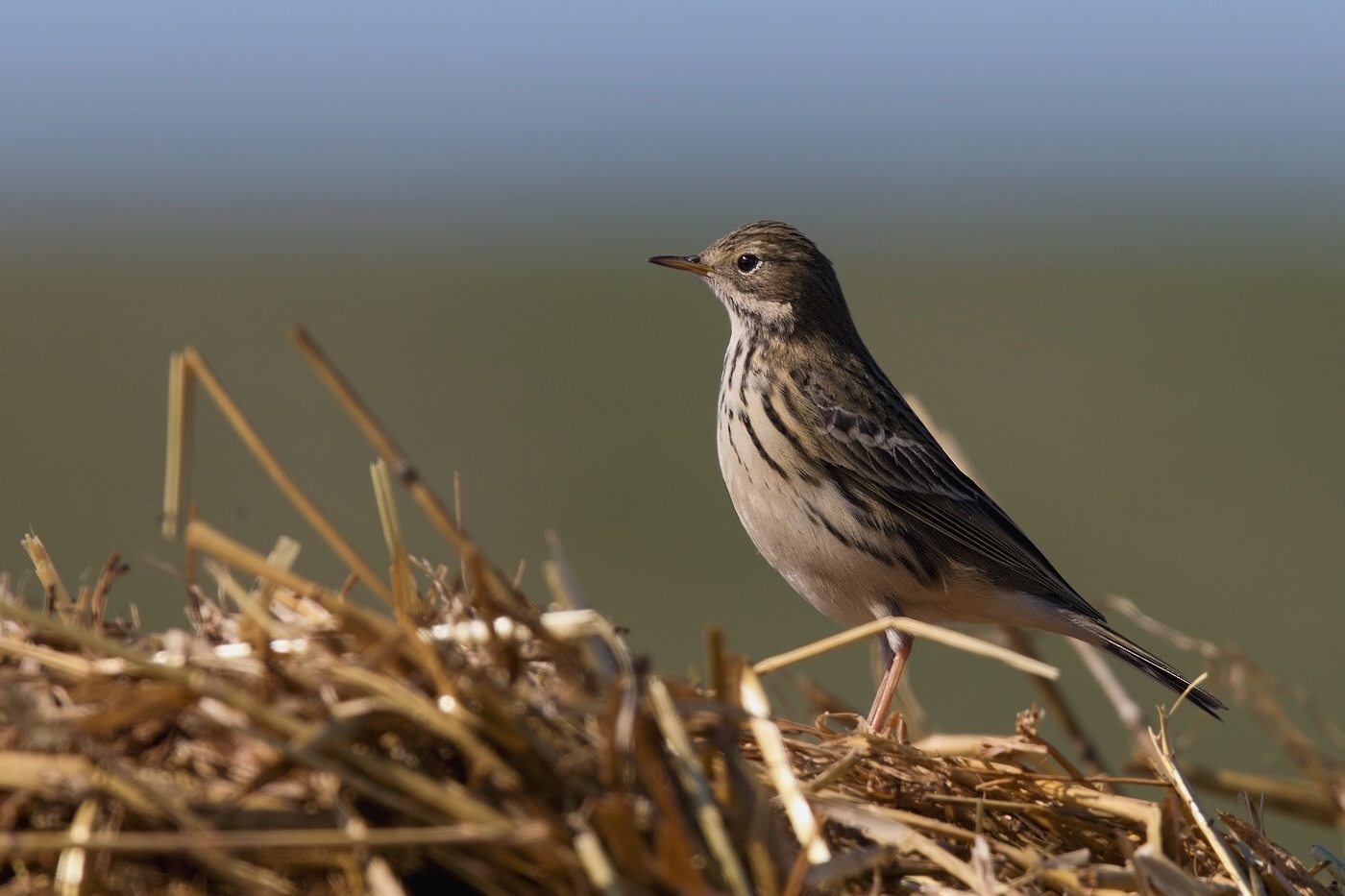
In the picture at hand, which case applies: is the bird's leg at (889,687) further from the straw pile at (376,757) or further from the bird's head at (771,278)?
the straw pile at (376,757)

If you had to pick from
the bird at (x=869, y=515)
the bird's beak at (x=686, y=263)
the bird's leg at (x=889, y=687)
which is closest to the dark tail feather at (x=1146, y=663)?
the bird at (x=869, y=515)

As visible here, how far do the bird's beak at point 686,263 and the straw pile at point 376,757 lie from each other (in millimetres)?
5142

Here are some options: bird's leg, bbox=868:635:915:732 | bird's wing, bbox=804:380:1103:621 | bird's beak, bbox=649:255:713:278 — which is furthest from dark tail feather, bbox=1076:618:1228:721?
bird's beak, bbox=649:255:713:278

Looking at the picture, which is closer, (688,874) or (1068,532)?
(688,874)

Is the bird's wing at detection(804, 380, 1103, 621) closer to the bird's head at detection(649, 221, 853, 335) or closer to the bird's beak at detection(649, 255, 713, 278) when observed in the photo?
the bird's head at detection(649, 221, 853, 335)

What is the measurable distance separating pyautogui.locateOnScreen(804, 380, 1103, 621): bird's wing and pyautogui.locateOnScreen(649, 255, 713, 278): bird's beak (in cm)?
127

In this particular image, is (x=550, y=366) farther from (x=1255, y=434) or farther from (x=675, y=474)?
(x=1255, y=434)

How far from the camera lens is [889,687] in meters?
6.81

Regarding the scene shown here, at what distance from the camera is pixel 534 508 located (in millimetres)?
25844

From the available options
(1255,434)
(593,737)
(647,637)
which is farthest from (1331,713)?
(593,737)

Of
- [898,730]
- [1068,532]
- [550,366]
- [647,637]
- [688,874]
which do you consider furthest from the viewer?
[550,366]

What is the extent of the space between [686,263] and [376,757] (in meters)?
5.93

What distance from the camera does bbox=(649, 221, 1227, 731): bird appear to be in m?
7.36

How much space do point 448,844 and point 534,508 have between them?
22.9 m
